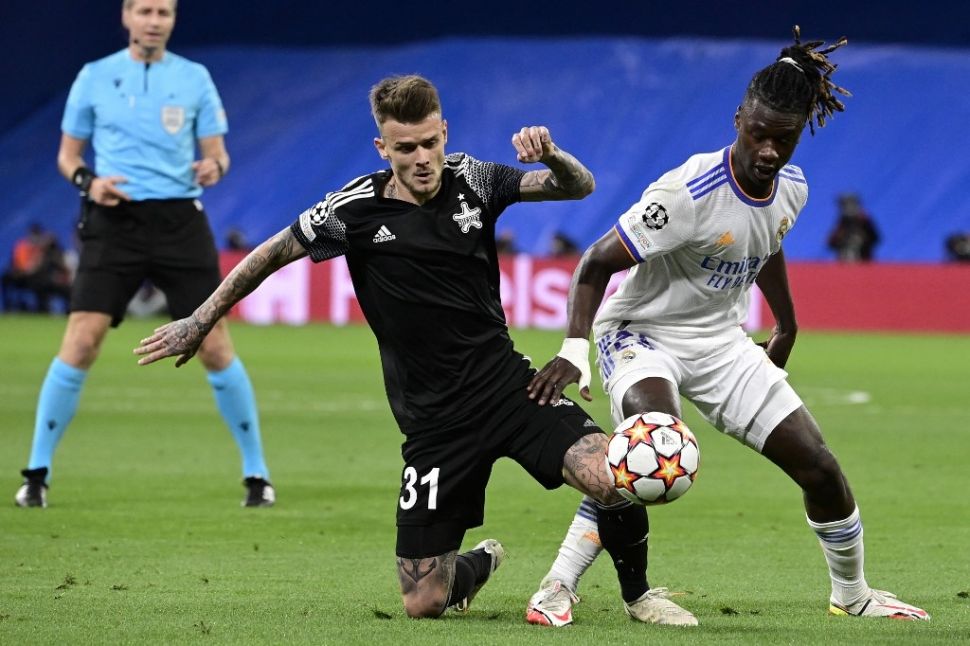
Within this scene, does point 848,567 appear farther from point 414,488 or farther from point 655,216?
point 414,488

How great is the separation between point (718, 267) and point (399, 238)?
3.95 feet

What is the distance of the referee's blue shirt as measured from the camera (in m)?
9.41

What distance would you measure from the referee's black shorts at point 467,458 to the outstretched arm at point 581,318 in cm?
11

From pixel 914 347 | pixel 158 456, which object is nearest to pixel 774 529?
pixel 158 456

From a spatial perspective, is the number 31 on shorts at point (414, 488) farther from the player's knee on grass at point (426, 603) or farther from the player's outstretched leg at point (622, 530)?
the player's outstretched leg at point (622, 530)

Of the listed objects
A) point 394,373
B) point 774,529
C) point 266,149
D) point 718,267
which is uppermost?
point 266,149

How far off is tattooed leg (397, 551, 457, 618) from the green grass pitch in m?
0.08

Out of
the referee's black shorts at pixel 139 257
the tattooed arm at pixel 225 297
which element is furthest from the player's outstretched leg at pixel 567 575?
the referee's black shorts at pixel 139 257

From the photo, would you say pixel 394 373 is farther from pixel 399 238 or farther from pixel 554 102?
pixel 554 102

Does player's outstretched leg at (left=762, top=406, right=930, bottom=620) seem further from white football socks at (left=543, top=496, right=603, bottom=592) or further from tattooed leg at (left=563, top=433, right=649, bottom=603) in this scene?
white football socks at (left=543, top=496, right=603, bottom=592)

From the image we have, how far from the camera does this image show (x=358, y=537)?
8.20 m

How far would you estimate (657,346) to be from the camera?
6453 millimetres

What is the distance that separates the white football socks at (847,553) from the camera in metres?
6.23

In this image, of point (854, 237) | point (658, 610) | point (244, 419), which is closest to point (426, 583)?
point (658, 610)
